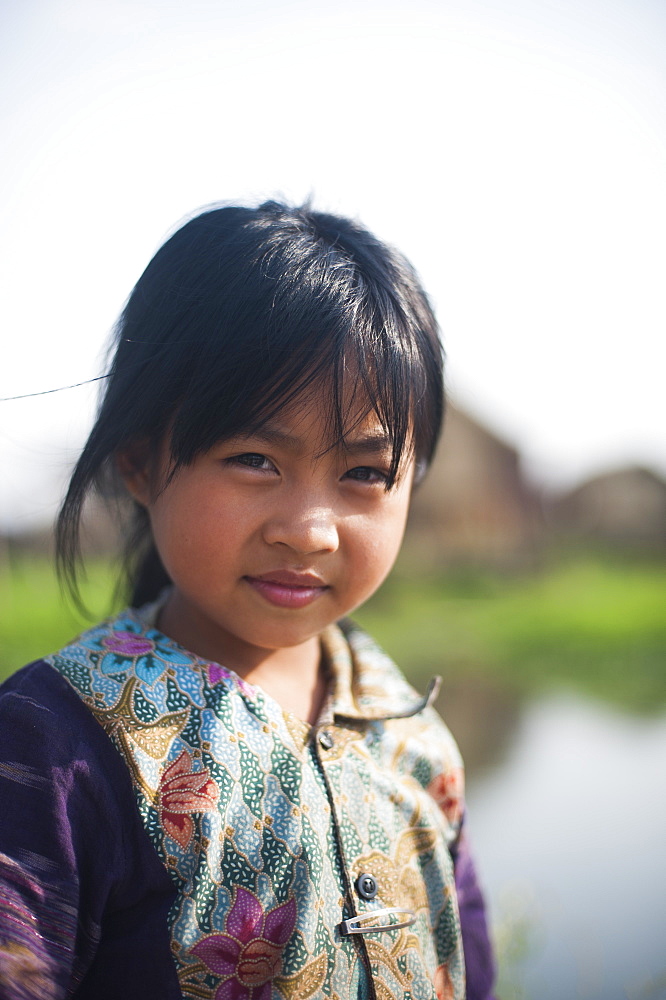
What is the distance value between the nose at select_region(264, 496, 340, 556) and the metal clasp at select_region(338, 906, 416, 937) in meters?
0.46

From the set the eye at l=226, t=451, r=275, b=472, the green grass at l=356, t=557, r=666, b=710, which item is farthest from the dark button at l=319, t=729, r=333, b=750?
the green grass at l=356, t=557, r=666, b=710

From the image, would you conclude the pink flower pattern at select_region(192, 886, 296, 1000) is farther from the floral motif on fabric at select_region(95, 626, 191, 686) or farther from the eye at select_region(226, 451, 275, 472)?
the eye at select_region(226, 451, 275, 472)

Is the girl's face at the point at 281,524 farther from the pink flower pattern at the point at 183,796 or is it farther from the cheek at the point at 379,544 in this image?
the pink flower pattern at the point at 183,796

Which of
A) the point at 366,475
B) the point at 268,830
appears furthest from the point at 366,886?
the point at 366,475

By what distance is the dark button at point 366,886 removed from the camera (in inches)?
39.1

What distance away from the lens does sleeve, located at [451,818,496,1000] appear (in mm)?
1227

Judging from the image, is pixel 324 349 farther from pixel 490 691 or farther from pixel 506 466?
pixel 506 466

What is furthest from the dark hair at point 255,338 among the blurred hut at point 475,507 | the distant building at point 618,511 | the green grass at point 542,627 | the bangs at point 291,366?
the distant building at point 618,511

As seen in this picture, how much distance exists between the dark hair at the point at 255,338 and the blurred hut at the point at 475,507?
13.1ft

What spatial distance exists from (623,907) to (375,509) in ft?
4.99

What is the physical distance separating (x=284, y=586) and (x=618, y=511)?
481 centimetres

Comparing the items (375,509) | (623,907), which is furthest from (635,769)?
(375,509)

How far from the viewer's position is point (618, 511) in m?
5.39

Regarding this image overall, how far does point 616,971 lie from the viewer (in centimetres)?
176
